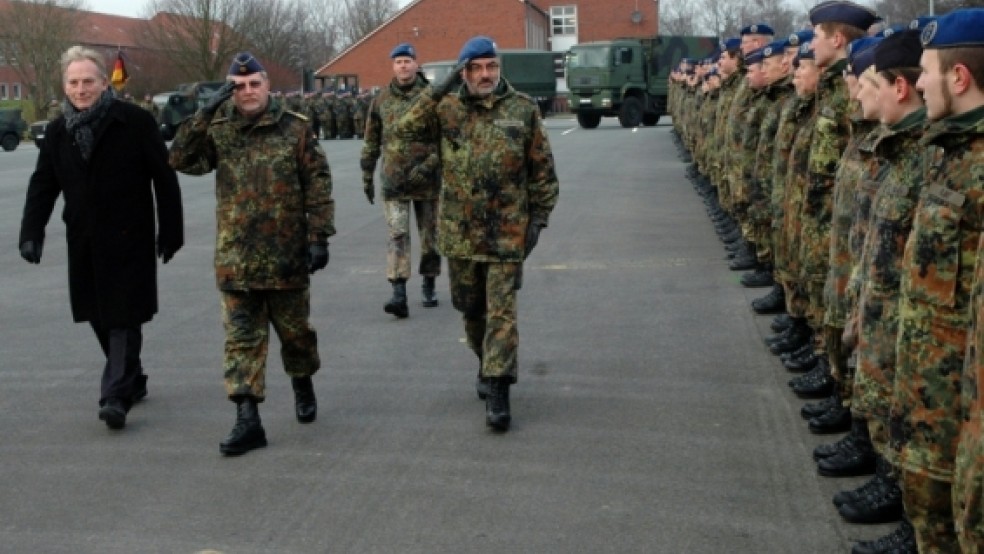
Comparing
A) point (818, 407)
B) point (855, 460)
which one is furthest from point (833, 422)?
point (855, 460)

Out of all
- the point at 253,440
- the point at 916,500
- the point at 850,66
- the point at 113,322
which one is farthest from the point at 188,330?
the point at 916,500

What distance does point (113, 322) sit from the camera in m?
7.44

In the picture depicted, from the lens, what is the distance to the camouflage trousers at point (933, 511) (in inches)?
167

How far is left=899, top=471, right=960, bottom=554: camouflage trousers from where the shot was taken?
4234mm

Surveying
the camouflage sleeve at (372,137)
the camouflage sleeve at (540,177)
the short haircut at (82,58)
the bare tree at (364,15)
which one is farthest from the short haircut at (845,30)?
the bare tree at (364,15)

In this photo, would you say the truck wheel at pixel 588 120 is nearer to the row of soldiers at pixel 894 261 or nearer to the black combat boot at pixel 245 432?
the row of soldiers at pixel 894 261

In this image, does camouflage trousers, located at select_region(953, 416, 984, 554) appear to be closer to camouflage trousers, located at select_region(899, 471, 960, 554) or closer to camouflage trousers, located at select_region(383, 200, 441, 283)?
camouflage trousers, located at select_region(899, 471, 960, 554)

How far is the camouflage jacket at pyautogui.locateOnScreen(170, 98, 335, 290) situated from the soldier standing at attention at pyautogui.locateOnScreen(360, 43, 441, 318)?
10.9 ft

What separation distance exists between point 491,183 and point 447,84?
560 millimetres

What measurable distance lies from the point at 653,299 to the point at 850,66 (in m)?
5.04

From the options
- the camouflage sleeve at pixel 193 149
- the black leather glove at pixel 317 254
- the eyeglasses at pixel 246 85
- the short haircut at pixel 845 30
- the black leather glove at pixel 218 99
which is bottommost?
the black leather glove at pixel 317 254

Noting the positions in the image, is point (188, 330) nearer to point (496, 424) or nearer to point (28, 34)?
point (496, 424)

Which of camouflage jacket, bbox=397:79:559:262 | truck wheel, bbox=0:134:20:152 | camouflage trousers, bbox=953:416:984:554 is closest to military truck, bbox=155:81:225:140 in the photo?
truck wheel, bbox=0:134:20:152

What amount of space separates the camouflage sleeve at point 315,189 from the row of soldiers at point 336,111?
4316cm
